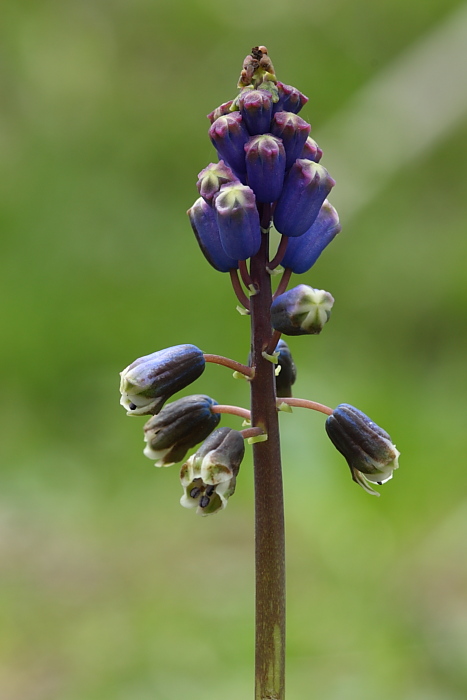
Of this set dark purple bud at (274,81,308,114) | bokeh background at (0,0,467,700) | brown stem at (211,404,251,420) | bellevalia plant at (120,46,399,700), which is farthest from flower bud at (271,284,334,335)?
bokeh background at (0,0,467,700)

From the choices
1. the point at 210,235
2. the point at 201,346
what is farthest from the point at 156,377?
the point at 201,346

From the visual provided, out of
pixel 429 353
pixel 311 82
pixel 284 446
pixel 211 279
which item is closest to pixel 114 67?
pixel 311 82

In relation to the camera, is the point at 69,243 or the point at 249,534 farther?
the point at 69,243

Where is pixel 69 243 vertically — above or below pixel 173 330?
above

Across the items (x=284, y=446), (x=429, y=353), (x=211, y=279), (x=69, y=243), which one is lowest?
(x=284, y=446)

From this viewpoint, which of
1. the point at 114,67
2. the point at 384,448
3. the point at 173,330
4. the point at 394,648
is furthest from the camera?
the point at 114,67

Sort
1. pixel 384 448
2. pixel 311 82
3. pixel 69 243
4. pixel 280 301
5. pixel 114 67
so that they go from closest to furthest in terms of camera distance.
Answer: pixel 280 301 < pixel 384 448 < pixel 69 243 < pixel 311 82 < pixel 114 67

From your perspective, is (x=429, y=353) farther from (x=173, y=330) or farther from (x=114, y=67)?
(x=114, y=67)
